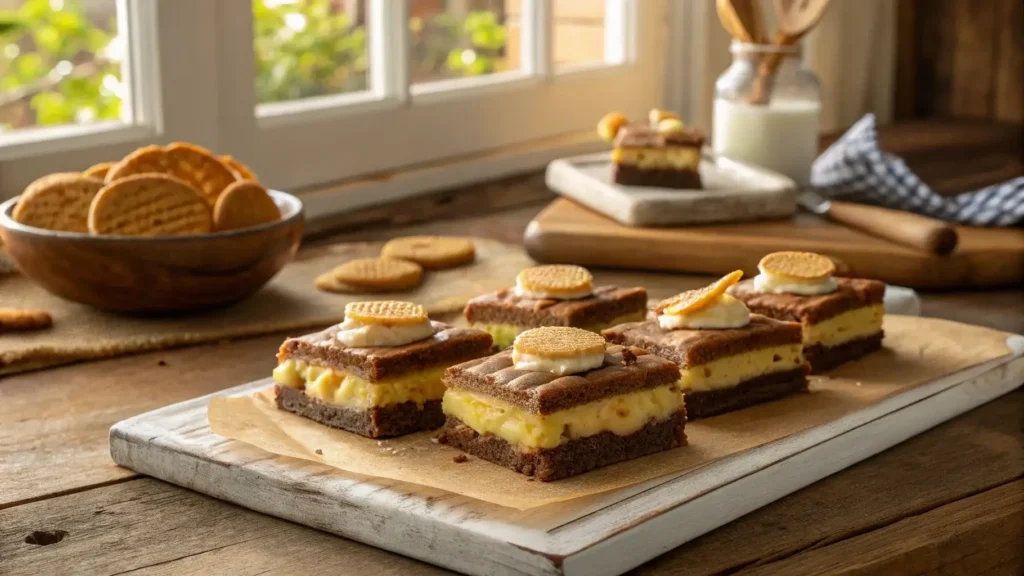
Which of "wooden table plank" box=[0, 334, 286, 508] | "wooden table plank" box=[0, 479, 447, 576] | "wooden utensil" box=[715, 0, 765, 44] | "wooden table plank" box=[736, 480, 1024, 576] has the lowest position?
"wooden table plank" box=[736, 480, 1024, 576]

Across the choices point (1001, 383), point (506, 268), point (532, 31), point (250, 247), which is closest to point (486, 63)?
point (532, 31)

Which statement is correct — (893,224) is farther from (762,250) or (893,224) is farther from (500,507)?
(500,507)

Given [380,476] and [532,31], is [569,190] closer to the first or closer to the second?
[532,31]

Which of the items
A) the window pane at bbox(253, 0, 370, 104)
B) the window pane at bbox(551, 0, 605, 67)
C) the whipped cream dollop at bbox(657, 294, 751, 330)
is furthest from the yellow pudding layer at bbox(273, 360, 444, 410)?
the window pane at bbox(551, 0, 605, 67)

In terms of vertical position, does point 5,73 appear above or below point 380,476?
above

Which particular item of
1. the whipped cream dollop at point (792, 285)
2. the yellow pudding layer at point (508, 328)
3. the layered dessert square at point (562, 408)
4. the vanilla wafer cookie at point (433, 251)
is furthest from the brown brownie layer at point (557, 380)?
the vanilla wafer cookie at point (433, 251)

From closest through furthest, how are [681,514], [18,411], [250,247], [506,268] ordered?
[681,514] < [18,411] < [250,247] < [506,268]

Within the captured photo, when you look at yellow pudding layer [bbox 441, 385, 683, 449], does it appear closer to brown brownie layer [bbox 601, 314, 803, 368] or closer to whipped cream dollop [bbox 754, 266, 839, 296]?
brown brownie layer [bbox 601, 314, 803, 368]
